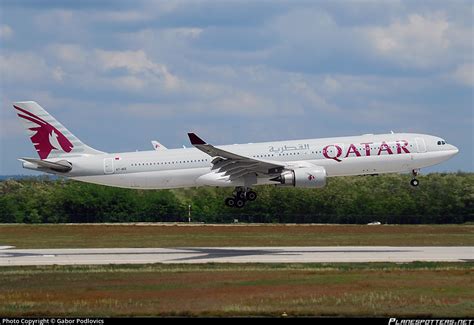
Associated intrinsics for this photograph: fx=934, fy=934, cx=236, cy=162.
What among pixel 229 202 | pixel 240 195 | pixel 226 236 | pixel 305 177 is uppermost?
pixel 305 177

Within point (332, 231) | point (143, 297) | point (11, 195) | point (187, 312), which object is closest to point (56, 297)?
point (143, 297)

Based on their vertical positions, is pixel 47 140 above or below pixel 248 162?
above

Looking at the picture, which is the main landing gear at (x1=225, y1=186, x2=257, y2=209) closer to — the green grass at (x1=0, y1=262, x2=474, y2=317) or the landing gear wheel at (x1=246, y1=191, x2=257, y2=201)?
the landing gear wheel at (x1=246, y1=191, x2=257, y2=201)

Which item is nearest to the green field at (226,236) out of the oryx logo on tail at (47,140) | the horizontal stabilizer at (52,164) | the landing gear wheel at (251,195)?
the landing gear wheel at (251,195)

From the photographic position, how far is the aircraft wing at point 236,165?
54.8 metres

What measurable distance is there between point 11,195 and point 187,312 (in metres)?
69.9

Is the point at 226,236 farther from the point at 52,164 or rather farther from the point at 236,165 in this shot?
the point at 52,164

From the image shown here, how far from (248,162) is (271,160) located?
240 cm

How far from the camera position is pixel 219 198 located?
8488cm

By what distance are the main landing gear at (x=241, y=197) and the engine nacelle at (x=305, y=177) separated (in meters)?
3.11

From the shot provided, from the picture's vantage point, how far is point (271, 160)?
57938 millimetres

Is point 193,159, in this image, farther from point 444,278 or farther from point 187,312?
point 187,312

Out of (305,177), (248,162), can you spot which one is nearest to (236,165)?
(248,162)

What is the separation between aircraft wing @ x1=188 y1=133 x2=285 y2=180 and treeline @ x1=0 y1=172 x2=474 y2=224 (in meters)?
25.5
